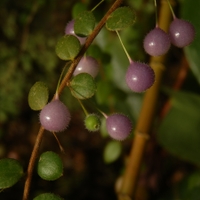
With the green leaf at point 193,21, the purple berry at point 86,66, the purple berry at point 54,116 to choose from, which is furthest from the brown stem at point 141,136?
the purple berry at point 54,116

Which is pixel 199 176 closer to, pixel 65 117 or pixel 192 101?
pixel 192 101

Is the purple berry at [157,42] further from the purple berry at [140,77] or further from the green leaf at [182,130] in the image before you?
the green leaf at [182,130]

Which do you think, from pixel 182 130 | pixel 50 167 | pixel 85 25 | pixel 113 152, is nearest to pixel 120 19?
pixel 85 25

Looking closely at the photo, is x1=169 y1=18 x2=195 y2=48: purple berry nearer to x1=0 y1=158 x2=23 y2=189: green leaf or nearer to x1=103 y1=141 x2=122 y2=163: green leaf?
x1=0 y1=158 x2=23 y2=189: green leaf

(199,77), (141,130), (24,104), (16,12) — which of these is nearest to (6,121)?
(24,104)

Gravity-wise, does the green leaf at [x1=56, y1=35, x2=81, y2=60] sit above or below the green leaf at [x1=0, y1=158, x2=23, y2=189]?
above

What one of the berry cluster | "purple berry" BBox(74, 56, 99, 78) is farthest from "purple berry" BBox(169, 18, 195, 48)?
"purple berry" BBox(74, 56, 99, 78)
